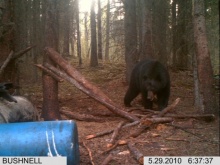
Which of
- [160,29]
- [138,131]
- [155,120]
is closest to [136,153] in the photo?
[138,131]

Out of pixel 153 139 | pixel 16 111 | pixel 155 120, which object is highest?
pixel 16 111

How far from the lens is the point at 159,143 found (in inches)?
203

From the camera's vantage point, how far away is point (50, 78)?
657 centimetres

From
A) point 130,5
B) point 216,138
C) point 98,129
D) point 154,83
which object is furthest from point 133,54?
point 216,138

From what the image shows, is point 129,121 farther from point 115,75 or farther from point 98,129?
point 115,75

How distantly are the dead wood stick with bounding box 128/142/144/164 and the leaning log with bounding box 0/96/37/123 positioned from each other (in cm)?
162

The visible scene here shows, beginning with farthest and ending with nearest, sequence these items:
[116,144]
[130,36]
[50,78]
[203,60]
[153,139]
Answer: [130,36], [50,78], [203,60], [153,139], [116,144]

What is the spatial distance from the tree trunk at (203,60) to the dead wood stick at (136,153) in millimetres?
2104

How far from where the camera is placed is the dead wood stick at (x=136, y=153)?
14.0 feet

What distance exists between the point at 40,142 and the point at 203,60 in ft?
12.2

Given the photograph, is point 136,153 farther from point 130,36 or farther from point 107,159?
point 130,36

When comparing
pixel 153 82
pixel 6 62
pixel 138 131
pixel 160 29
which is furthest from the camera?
pixel 160 29

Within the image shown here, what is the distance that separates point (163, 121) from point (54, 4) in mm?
3178

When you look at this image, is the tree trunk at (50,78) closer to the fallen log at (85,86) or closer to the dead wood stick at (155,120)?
the fallen log at (85,86)
